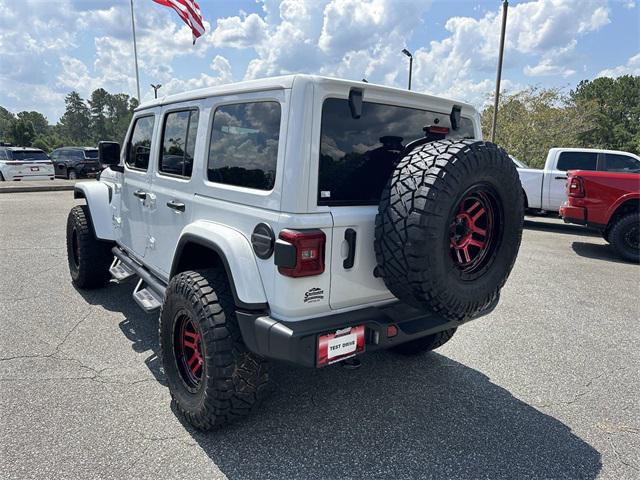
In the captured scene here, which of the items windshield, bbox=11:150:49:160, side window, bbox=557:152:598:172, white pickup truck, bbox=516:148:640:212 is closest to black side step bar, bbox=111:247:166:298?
white pickup truck, bbox=516:148:640:212

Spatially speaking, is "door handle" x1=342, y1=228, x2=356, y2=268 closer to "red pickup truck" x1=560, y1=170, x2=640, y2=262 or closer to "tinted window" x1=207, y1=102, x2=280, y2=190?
"tinted window" x1=207, y1=102, x2=280, y2=190

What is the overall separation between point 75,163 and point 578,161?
2013 centimetres

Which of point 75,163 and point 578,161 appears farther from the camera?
point 75,163

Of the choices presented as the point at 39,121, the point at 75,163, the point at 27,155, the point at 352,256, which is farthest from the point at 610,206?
the point at 39,121

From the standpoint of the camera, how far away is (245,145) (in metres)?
2.49

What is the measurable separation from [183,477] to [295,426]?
2.32 feet

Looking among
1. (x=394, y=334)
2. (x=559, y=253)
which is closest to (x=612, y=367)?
(x=394, y=334)

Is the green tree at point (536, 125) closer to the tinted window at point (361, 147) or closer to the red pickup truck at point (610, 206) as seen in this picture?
the red pickup truck at point (610, 206)

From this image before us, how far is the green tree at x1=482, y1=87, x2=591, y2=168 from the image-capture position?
20.6 metres

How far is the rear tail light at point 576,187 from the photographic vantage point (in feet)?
25.0

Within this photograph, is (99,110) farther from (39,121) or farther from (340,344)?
(340,344)

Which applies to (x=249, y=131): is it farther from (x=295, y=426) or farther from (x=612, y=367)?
(x=612, y=367)

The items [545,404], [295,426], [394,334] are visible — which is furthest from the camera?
[545,404]

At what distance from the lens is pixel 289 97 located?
216 centimetres
